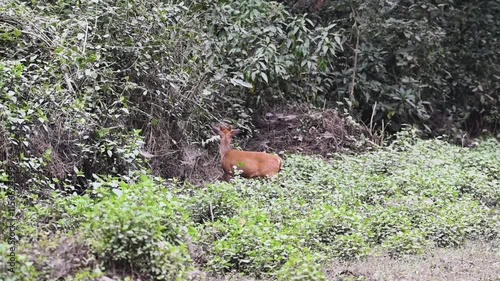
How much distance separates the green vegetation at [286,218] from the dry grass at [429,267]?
163 millimetres

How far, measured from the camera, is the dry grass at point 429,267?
5.43 meters

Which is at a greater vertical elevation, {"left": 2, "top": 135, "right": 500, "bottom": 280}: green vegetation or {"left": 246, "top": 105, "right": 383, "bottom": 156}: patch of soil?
{"left": 2, "top": 135, "right": 500, "bottom": 280}: green vegetation

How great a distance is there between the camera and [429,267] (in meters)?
5.72

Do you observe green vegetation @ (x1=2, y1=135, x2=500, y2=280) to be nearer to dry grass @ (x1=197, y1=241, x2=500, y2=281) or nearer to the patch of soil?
dry grass @ (x1=197, y1=241, x2=500, y2=281)

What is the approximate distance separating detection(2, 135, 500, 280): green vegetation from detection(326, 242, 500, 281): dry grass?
163mm

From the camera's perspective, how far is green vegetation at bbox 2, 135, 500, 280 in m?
4.57

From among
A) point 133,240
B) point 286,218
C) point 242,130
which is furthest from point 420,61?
point 133,240

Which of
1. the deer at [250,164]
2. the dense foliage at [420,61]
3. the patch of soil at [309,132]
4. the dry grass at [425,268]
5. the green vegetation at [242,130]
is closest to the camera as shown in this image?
the green vegetation at [242,130]

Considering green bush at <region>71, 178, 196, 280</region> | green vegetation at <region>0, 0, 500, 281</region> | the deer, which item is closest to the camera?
green bush at <region>71, 178, 196, 280</region>

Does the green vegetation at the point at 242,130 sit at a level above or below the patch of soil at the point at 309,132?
above

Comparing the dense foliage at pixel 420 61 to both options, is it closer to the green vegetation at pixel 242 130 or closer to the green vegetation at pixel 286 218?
the green vegetation at pixel 242 130

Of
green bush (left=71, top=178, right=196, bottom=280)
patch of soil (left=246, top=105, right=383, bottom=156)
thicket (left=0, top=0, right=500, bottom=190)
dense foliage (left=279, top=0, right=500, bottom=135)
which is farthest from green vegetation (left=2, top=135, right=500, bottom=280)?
dense foliage (left=279, top=0, right=500, bottom=135)

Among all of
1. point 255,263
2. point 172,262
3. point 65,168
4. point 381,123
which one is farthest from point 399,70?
point 172,262

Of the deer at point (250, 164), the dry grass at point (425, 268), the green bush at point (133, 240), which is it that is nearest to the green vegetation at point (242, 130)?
the green bush at point (133, 240)
